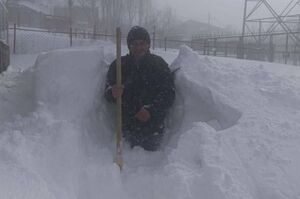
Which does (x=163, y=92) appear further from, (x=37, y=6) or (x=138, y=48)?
(x=37, y=6)

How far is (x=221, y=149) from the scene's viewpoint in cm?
382

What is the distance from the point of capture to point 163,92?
4926 mm

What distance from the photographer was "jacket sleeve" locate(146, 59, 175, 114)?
4.86 meters

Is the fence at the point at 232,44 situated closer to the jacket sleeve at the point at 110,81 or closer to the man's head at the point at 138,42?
the man's head at the point at 138,42

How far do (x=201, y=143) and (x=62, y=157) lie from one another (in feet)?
4.14

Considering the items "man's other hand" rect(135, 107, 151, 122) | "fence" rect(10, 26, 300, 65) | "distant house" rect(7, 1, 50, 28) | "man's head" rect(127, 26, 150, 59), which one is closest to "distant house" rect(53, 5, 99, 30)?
"distant house" rect(7, 1, 50, 28)

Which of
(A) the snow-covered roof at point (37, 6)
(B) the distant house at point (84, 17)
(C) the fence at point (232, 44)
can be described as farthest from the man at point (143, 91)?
(A) the snow-covered roof at point (37, 6)

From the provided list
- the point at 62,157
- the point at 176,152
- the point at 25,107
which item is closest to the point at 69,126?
the point at 62,157

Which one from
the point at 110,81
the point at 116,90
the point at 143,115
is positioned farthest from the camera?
the point at 110,81

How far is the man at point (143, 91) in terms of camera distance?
4.87 metres

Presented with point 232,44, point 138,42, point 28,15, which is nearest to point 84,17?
point 28,15

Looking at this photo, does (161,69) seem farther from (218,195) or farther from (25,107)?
(218,195)

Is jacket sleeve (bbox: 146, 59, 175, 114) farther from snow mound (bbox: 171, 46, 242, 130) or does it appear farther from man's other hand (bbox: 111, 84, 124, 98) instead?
man's other hand (bbox: 111, 84, 124, 98)

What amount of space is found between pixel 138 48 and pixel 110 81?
48 cm
